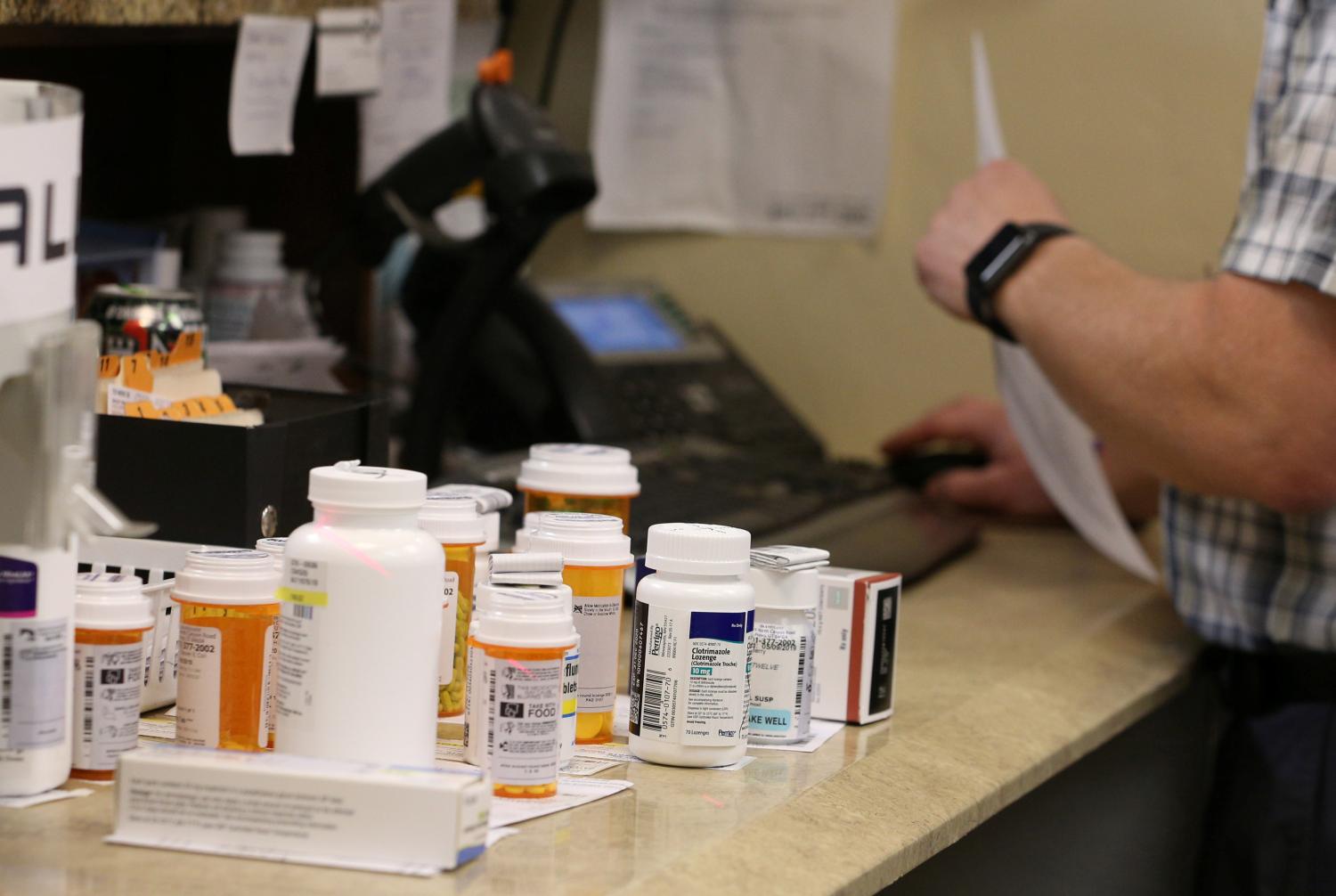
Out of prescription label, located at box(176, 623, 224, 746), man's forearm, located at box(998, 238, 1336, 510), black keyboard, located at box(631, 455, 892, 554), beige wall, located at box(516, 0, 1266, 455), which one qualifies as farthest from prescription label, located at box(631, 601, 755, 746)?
beige wall, located at box(516, 0, 1266, 455)

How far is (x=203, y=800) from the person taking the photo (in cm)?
72

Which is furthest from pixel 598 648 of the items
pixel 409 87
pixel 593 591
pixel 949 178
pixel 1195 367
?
pixel 949 178

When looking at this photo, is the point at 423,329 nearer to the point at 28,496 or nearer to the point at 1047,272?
the point at 1047,272

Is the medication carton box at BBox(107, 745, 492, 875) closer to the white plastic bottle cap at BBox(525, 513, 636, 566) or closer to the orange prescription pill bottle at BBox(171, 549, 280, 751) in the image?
the orange prescription pill bottle at BBox(171, 549, 280, 751)

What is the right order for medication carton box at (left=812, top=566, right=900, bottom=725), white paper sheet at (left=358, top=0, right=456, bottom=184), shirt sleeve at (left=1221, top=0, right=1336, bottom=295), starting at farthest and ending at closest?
white paper sheet at (left=358, top=0, right=456, bottom=184) → shirt sleeve at (left=1221, top=0, right=1336, bottom=295) → medication carton box at (left=812, top=566, right=900, bottom=725)

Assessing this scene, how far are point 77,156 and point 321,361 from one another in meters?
0.58

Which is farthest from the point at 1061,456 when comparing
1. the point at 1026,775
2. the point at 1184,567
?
the point at 1026,775

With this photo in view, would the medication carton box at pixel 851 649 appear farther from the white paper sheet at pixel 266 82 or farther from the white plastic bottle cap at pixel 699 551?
the white paper sheet at pixel 266 82

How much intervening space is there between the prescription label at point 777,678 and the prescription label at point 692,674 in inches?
1.8

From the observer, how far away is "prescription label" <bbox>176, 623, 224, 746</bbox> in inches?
32.5

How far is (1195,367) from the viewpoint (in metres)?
1.23

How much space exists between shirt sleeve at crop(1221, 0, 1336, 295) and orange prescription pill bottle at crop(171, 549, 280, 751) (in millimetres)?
759

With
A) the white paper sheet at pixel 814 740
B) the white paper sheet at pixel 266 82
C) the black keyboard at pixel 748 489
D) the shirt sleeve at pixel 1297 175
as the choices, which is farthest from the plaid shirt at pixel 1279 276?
the white paper sheet at pixel 266 82

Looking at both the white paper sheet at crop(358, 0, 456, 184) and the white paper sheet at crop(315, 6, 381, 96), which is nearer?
the white paper sheet at crop(315, 6, 381, 96)
